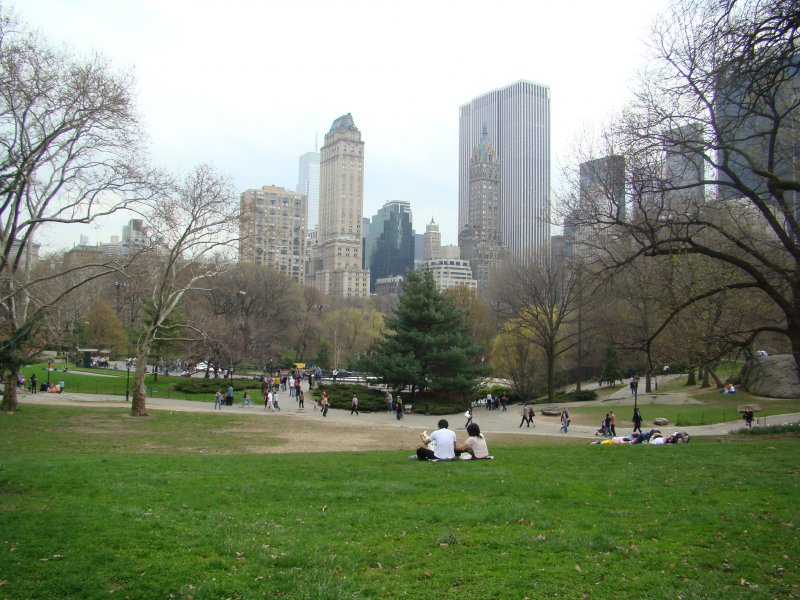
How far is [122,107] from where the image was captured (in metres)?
20.7

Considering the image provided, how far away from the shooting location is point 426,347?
44969 mm

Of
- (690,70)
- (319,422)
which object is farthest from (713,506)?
(319,422)

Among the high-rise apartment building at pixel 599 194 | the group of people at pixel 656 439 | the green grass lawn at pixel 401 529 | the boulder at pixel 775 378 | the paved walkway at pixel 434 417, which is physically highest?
the high-rise apartment building at pixel 599 194

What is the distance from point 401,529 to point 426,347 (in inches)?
1475

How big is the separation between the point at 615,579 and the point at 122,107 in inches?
812

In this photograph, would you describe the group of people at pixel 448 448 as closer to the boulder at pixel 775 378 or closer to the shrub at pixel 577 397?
the boulder at pixel 775 378

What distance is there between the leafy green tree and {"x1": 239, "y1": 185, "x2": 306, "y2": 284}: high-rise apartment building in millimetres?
10264

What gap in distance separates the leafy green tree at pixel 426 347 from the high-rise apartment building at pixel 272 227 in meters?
10.3

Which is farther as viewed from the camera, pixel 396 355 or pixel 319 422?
pixel 396 355

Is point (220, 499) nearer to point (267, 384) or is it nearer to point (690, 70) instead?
point (690, 70)

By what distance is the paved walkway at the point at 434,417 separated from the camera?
102 ft

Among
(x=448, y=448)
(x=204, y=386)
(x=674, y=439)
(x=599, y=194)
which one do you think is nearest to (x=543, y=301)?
(x=204, y=386)

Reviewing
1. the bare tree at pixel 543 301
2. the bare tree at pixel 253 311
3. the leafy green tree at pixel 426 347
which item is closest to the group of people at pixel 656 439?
the leafy green tree at pixel 426 347

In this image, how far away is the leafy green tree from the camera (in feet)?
145
